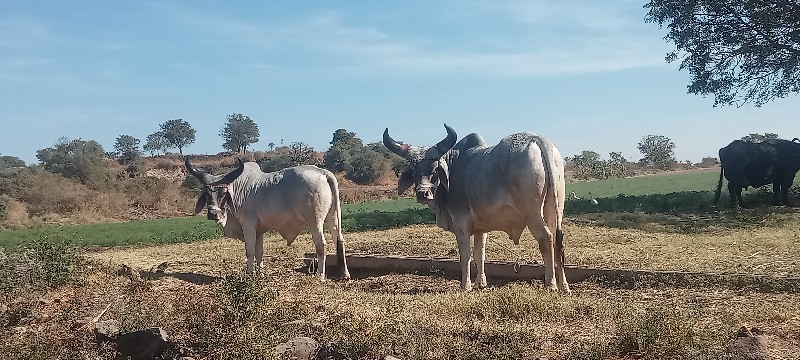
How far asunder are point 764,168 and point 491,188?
15.5 m

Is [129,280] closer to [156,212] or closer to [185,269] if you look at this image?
[185,269]

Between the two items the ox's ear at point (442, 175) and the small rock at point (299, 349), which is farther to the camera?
the ox's ear at point (442, 175)

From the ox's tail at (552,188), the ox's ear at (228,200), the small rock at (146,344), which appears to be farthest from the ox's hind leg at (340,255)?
the small rock at (146,344)

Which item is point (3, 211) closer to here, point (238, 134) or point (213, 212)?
point (213, 212)

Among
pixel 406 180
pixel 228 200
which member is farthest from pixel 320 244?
pixel 406 180

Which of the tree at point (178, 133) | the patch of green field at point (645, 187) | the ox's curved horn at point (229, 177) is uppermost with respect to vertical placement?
the tree at point (178, 133)

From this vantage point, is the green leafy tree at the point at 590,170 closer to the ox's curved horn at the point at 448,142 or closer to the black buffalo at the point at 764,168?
the black buffalo at the point at 764,168

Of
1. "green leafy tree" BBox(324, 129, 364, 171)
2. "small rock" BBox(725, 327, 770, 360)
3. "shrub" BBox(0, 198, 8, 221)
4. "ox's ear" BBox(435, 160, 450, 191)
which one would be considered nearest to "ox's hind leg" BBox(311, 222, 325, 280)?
"ox's ear" BBox(435, 160, 450, 191)

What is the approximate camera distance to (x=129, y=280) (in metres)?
9.98

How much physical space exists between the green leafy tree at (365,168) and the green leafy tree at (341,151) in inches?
38.4

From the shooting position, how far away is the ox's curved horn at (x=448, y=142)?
9.38 meters

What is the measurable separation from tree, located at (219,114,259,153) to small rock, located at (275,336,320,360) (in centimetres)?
8687

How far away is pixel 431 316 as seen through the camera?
6.55 meters

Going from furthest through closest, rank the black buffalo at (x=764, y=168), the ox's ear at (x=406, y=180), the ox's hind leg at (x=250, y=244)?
1. the black buffalo at (x=764, y=168)
2. the ox's hind leg at (x=250, y=244)
3. the ox's ear at (x=406, y=180)
